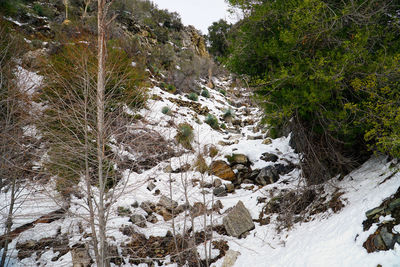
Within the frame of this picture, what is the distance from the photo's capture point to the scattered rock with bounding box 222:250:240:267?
178 inches

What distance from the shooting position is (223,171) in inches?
286

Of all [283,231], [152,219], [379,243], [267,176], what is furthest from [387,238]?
[152,219]

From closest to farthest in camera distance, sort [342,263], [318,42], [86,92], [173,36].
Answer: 1. [342,263]
2. [86,92]
3. [318,42]
4. [173,36]

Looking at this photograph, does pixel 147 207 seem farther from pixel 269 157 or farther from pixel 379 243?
pixel 379 243

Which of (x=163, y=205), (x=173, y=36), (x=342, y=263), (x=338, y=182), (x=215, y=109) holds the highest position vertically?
(x=173, y=36)

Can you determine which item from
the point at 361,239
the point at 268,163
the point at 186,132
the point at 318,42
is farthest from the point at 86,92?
the point at 268,163

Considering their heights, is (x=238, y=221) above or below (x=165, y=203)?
below

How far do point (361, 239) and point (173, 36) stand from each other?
2464 centimetres

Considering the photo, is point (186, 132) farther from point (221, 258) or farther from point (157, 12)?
point (157, 12)

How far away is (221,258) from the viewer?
16.0ft

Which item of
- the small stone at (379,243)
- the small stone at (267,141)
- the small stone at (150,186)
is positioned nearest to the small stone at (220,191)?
the small stone at (150,186)

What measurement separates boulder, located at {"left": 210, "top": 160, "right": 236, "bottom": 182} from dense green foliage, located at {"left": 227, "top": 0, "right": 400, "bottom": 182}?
2.85 m

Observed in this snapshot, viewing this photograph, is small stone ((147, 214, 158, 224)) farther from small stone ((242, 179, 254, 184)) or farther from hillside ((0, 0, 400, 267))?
small stone ((242, 179, 254, 184))

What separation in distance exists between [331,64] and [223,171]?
4725 millimetres
